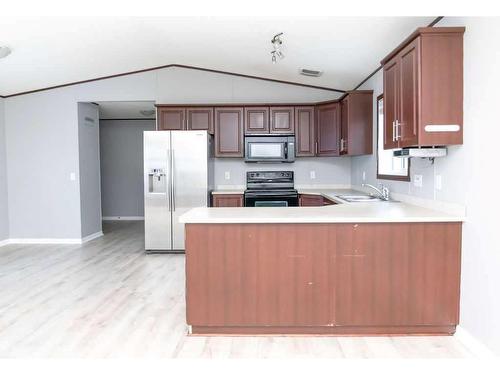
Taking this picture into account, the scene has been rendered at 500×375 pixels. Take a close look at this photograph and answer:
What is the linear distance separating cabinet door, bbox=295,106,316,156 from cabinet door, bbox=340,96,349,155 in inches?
23.3

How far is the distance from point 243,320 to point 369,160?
2840mm

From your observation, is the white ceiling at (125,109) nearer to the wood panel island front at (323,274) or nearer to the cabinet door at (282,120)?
the cabinet door at (282,120)

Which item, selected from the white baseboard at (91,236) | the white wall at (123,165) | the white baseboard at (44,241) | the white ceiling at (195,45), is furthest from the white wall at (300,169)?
the white wall at (123,165)

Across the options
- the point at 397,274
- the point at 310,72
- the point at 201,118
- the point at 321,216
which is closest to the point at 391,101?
the point at 321,216

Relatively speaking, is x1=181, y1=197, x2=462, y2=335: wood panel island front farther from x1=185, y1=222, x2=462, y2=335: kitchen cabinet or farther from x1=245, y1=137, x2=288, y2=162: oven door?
x1=245, y1=137, x2=288, y2=162: oven door

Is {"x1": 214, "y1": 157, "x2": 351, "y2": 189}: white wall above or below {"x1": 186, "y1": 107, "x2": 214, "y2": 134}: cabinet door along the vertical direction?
below

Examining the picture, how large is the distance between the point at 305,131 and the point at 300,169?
64cm

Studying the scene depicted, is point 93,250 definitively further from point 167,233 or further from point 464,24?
point 464,24

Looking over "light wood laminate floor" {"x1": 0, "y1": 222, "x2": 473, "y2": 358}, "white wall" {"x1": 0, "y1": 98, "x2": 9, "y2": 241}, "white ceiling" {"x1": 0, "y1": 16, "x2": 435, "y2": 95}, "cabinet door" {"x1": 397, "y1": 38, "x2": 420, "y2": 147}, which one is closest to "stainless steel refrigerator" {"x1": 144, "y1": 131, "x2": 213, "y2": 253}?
"light wood laminate floor" {"x1": 0, "y1": 222, "x2": 473, "y2": 358}

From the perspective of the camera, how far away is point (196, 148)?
5.18 meters

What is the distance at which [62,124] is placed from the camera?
5.96 meters

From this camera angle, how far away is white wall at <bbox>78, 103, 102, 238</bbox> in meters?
6.07

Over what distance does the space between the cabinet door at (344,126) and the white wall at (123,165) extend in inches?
198

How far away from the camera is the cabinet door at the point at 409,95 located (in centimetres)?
253
